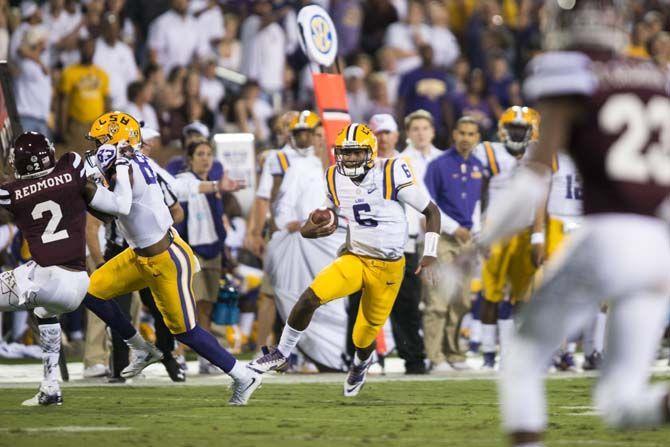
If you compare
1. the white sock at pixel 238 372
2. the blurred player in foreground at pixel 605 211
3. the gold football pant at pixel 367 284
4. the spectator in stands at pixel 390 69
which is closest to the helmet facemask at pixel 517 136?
the gold football pant at pixel 367 284

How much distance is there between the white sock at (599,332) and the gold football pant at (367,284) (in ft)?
9.67

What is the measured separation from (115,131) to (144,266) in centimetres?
100

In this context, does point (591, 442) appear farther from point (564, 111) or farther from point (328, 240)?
point (328, 240)

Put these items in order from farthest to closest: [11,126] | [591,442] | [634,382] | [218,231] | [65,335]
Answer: [65,335]
[218,231]
[11,126]
[591,442]
[634,382]

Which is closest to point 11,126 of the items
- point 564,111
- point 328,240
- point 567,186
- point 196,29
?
point 328,240

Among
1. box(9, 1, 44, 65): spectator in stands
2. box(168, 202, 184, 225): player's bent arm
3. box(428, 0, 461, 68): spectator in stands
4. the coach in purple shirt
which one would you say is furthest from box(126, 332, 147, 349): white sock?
box(428, 0, 461, 68): spectator in stands

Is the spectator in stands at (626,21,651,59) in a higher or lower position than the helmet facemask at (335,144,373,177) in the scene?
higher

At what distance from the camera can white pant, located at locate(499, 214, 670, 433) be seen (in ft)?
14.0

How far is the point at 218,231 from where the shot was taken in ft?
36.8

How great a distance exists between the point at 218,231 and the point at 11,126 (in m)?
1.95

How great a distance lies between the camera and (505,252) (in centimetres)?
1120

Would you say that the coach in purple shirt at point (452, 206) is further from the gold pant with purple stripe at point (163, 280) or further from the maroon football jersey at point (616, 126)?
the maroon football jersey at point (616, 126)

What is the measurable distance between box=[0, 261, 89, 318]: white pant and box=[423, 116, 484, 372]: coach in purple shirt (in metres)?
3.99

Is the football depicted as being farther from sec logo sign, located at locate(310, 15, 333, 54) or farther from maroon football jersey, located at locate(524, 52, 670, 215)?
maroon football jersey, located at locate(524, 52, 670, 215)
